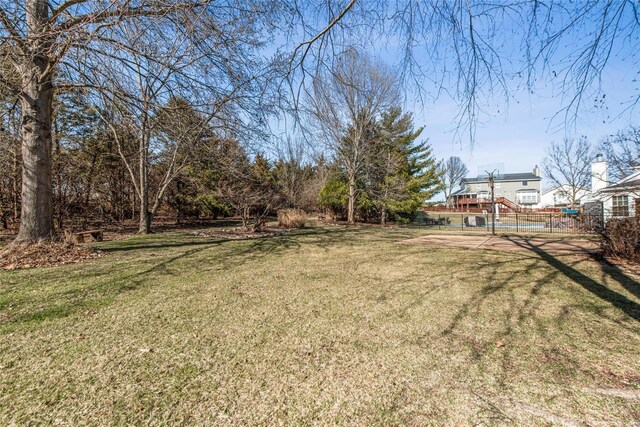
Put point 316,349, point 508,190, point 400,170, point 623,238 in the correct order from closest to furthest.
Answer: point 316,349 → point 623,238 → point 400,170 → point 508,190

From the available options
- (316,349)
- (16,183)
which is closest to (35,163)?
(316,349)

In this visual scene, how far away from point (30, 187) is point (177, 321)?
19.1ft

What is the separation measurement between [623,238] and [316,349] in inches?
281

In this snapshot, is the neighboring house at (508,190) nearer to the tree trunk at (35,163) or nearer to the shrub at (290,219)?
the shrub at (290,219)

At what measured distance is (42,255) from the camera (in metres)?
5.74

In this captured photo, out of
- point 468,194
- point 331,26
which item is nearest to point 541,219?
point 331,26

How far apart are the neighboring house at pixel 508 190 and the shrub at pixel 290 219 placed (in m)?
38.7

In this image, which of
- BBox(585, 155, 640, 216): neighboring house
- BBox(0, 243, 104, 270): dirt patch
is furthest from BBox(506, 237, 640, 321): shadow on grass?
BBox(0, 243, 104, 270): dirt patch

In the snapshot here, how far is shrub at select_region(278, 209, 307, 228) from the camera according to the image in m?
14.5

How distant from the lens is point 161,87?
5500 millimetres

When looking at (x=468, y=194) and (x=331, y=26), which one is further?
(x=468, y=194)

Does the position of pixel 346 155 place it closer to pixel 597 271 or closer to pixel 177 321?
pixel 597 271

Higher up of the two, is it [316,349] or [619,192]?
[619,192]

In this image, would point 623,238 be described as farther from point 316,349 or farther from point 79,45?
point 79,45
